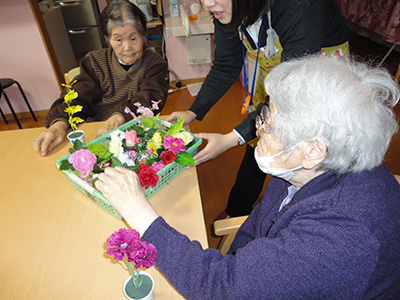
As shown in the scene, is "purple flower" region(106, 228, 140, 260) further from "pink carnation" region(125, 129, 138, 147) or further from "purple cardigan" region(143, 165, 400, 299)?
"pink carnation" region(125, 129, 138, 147)

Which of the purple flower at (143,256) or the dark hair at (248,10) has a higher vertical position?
the dark hair at (248,10)

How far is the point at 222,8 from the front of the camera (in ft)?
3.71

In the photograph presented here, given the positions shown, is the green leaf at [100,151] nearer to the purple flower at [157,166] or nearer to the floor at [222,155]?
the purple flower at [157,166]

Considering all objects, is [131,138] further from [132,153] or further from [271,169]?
[271,169]

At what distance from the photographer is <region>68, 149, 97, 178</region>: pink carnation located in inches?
39.0

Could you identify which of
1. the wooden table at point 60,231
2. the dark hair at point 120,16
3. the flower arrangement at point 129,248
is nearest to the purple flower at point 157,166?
the wooden table at point 60,231

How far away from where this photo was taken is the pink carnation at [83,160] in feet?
3.25

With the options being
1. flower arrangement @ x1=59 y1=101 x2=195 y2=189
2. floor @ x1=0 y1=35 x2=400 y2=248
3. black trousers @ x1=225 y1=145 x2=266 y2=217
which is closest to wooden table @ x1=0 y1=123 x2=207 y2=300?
flower arrangement @ x1=59 y1=101 x2=195 y2=189

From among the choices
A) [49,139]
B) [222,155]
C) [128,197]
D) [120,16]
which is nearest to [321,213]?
[128,197]

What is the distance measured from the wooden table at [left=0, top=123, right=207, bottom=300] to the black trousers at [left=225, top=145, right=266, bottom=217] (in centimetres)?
57

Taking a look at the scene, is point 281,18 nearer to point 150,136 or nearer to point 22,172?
point 150,136

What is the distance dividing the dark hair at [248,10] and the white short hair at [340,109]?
419mm

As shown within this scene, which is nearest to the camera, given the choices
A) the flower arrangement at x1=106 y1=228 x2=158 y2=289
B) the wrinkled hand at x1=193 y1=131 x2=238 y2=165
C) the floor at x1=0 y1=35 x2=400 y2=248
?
the flower arrangement at x1=106 y1=228 x2=158 y2=289

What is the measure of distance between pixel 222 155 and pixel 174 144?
171 cm
